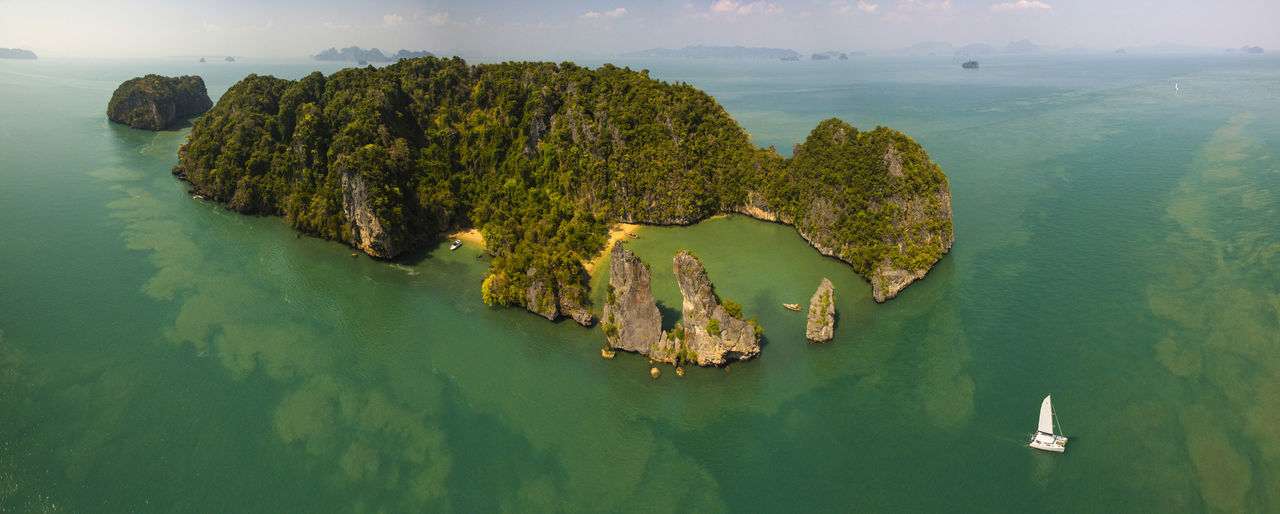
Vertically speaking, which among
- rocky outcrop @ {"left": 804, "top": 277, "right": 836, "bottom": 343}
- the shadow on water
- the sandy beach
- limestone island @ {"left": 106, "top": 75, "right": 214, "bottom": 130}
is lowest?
the shadow on water

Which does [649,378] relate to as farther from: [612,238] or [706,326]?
[612,238]

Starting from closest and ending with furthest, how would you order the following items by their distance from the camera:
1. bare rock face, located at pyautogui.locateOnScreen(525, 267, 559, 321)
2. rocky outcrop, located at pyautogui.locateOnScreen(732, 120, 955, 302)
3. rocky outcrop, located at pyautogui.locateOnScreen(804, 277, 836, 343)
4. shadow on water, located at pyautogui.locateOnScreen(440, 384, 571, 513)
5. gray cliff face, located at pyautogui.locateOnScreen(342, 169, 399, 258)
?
shadow on water, located at pyautogui.locateOnScreen(440, 384, 571, 513), rocky outcrop, located at pyautogui.locateOnScreen(804, 277, 836, 343), bare rock face, located at pyautogui.locateOnScreen(525, 267, 559, 321), rocky outcrop, located at pyautogui.locateOnScreen(732, 120, 955, 302), gray cliff face, located at pyautogui.locateOnScreen(342, 169, 399, 258)

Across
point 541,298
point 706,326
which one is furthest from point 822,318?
point 541,298

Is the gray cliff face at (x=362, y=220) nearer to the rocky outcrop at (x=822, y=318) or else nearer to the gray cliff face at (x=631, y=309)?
the gray cliff face at (x=631, y=309)

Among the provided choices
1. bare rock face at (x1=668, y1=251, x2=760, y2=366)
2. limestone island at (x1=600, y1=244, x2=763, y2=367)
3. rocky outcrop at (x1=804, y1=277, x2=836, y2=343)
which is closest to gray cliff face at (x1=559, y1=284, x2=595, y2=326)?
limestone island at (x1=600, y1=244, x2=763, y2=367)

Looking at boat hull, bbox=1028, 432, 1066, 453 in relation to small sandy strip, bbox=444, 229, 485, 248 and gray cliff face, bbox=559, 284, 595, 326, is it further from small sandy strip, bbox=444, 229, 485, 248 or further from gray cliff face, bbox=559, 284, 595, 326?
small sandy strip, bbox=444, 229, 485, 248

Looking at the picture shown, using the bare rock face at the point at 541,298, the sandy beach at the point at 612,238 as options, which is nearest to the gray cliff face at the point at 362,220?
the bare rock face at the point at 541,298
